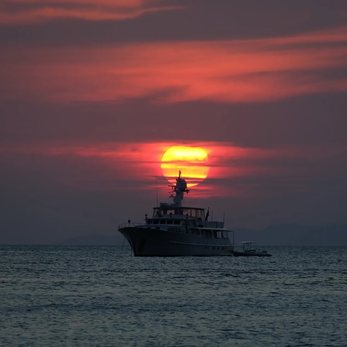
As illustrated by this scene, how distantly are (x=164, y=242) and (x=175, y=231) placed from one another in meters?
2.95

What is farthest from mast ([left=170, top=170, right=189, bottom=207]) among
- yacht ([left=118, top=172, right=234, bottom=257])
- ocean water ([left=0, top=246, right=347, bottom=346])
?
ocean water ([left=0, top=246, right=347, bottom=346])

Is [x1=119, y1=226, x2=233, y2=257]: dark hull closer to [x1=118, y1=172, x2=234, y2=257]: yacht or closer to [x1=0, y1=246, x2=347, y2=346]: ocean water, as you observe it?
[x1=118, y1=172, x2=234, y2=257]: yacht

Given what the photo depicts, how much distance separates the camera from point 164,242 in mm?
171750

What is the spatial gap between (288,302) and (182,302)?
8553mm

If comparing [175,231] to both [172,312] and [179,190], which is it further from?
[172,312]

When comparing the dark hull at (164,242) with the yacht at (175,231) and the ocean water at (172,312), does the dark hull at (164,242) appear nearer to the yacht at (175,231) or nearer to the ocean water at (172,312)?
the yacht at (175,231)

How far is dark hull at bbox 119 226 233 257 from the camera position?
170750mm

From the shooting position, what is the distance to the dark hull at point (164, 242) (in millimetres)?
170750

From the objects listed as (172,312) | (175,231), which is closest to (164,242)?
(175,231)

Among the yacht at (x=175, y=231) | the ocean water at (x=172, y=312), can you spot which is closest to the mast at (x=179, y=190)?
the yacht at (x=175, y=231)

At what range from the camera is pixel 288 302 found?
77375 millimetres

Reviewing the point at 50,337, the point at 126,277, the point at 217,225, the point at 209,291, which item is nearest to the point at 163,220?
the point at 217,225

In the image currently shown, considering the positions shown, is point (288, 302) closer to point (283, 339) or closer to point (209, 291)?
point (209, 291)

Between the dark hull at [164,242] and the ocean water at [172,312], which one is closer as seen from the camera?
the ocean water at [172,312]
